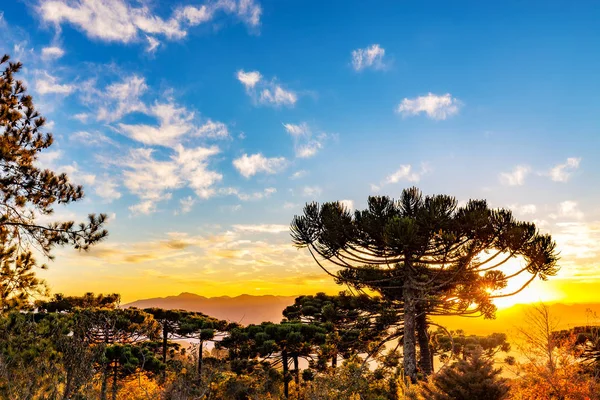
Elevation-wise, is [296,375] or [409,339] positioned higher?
[409,339]

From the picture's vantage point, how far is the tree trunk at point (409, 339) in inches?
632

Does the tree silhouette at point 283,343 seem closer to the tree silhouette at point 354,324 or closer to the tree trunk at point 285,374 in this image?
the tree trunk at point 285,374

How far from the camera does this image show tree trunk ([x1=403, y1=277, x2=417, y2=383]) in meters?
16.1

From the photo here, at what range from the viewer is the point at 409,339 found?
53.4ft

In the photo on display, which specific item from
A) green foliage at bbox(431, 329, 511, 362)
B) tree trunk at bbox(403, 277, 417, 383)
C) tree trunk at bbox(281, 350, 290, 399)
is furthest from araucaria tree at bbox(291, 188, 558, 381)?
green foliage at bbox(431, 329, 511, 362)

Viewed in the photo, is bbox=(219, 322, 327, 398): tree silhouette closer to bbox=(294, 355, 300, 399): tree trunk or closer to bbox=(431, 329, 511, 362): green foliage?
bbox=(294, 355, 300, 399): tree trunk

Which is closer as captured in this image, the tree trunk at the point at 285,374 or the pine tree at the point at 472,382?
the pine tree at the point at 472,382

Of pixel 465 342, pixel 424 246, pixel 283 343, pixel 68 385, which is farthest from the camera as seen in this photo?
pixel 465 342

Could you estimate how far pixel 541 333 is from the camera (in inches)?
707

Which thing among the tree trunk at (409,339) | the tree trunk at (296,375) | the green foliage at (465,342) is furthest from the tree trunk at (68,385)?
the green foliage at (465,342)

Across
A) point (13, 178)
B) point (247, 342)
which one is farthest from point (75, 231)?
point (247, 342)

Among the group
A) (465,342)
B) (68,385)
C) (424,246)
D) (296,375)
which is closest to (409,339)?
(424,246)

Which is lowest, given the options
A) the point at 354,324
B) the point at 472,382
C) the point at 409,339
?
the point at 472,382

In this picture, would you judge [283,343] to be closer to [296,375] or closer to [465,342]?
[296,375]
